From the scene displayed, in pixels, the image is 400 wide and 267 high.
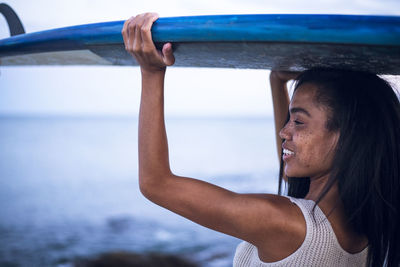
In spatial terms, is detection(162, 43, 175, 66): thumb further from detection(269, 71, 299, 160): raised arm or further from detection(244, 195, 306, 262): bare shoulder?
detection(269, 71, 299, 160): raised arm

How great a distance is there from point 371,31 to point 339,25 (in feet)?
0.32

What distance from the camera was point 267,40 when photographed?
1345 mm

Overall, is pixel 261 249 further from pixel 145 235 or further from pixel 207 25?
pixel 145 235

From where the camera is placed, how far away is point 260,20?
135cm

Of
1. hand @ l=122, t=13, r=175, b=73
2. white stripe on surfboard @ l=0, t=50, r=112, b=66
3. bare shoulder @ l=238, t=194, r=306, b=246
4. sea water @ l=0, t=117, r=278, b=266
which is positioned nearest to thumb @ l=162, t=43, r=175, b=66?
hand @ l=122, t=13, r=175, b=73

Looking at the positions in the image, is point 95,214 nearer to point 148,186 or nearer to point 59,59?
point 59,59

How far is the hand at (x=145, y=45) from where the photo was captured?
1.40 m

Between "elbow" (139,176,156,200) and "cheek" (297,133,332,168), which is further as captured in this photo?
"cheek" (297,133,332,168)

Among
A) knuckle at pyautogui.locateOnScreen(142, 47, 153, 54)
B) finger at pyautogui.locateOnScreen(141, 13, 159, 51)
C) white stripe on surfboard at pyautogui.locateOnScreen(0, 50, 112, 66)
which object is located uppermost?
white stripe on surfboard at pyautogui.locateOnScreen(0, 50, 112, 66)

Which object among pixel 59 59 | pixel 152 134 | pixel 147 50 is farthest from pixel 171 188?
pixel 59 59

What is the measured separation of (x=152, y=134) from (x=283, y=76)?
1164 mm

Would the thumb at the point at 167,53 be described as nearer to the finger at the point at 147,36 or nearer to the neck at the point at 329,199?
the finger at the point at 147,36

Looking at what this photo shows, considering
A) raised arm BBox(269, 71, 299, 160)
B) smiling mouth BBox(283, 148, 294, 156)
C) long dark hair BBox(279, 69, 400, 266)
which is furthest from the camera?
raised arm BBox(269, 71, 299, 160)

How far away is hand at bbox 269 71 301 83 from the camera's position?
7.48ft
